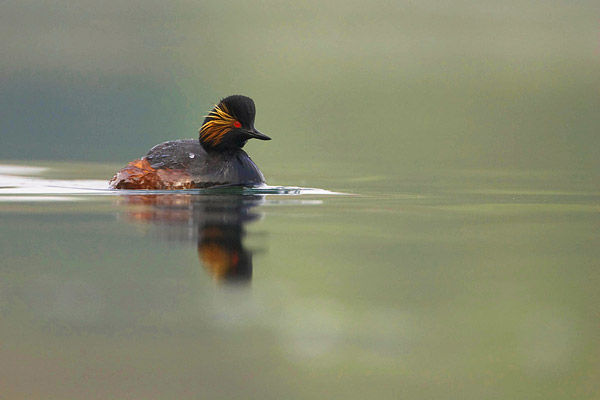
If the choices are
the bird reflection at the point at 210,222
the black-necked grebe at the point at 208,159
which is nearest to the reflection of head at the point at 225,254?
the bird reflection at the point at 210,222

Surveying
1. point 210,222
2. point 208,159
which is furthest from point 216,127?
point 210,222

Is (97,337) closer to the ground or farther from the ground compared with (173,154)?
closer to the ground

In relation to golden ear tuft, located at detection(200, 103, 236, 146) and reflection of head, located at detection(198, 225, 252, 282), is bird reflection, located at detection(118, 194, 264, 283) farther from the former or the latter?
golden ear tuft, located at detection(200, 103, 236, 146)

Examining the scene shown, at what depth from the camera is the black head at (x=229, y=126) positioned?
12.1m

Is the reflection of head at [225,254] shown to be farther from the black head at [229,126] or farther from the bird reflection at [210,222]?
the black head at [229,126]

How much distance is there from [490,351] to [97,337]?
5.90 ft

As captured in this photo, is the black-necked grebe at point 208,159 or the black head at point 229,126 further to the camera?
the black head at point 229,126

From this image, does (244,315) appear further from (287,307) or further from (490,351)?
(490,351)

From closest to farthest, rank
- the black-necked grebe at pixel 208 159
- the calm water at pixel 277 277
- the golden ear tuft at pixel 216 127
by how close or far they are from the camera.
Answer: the calm water at pixel 277 277, the black-necked grebe at pixel 208 159, the golden ear tuft at pixel 216 127

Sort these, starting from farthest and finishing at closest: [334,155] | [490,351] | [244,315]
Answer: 1. [334,155]
2. [244,315]
3. [490,351]

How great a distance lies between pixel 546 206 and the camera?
36.8 ft

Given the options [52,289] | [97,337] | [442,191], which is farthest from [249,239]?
[442,191]

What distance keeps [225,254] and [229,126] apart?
204 inches

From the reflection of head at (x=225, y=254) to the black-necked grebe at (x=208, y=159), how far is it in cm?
327
